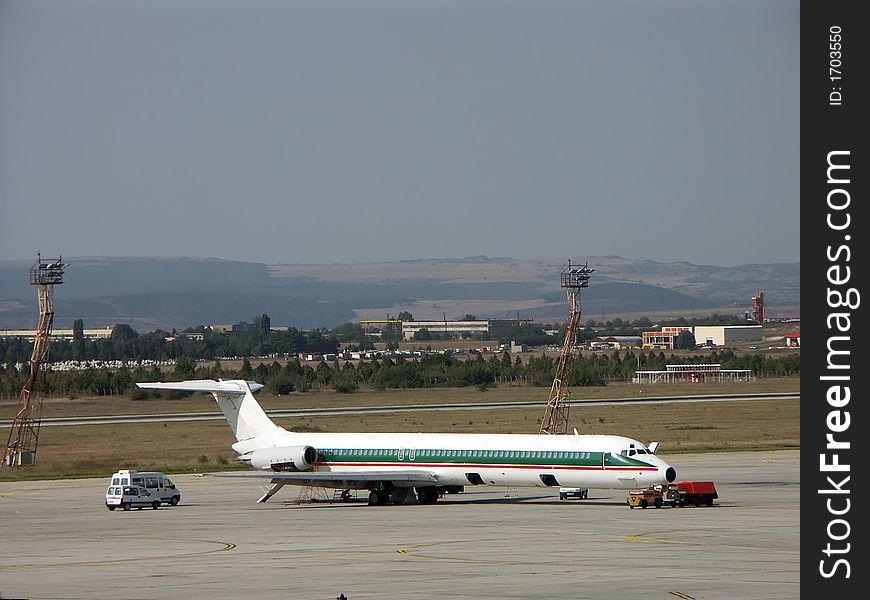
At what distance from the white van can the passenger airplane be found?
4571 mm

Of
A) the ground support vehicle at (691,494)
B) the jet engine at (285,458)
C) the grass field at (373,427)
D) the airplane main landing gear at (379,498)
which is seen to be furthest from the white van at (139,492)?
the ground support vehicle at (691,494)

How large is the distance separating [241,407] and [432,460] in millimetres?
13174

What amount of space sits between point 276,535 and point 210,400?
416ft

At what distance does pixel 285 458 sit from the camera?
2785 inches

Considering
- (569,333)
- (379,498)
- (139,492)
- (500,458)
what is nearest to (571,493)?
(500,458)

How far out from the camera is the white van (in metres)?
66.2

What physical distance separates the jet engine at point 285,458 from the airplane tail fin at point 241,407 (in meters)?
2.40

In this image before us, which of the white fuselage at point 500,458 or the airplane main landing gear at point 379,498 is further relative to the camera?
the airplane main landing gear at point 379,498

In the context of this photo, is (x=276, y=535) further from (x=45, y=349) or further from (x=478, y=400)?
(x=478, y=400)

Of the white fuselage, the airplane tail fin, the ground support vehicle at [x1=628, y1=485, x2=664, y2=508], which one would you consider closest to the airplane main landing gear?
the white fuselage

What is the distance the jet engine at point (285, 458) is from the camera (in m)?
70.1

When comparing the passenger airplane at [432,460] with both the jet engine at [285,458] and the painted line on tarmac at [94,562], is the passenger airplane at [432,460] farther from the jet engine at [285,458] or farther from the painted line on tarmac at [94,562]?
the painted line on tarmac at [94,562]
